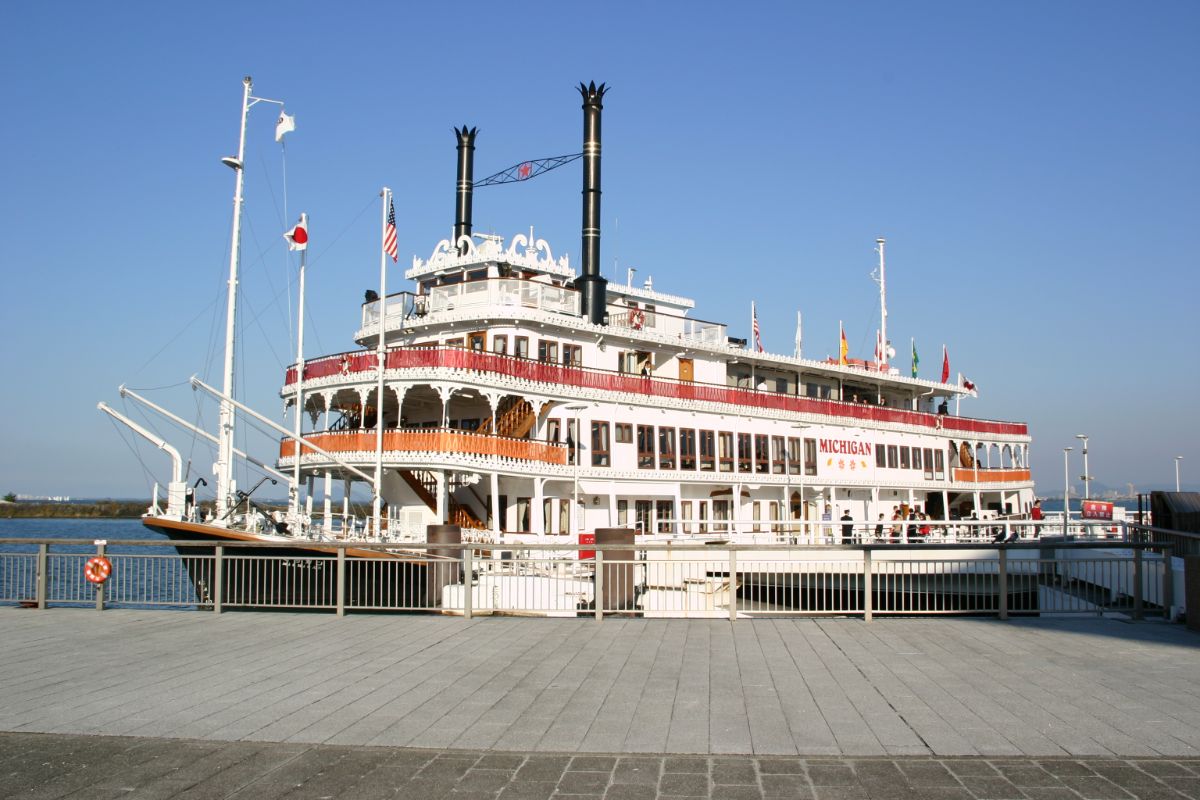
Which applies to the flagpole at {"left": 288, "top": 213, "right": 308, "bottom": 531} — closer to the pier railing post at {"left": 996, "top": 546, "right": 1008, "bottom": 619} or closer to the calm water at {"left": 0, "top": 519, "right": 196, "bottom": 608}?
the calm water at {"left": 0, "top": 519, "right": 196, "bottom": 608}

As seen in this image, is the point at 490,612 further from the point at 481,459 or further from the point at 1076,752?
the point at 481,459

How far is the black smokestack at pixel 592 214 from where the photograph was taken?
126 ft

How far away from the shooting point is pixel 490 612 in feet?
55.5

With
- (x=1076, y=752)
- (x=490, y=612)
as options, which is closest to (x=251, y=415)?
(x=490, y=612)

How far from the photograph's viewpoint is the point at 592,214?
4028cm

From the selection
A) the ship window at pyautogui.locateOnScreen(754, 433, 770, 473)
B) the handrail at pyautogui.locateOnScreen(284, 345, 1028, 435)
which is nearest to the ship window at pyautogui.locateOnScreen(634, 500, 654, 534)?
the handrail at pyautogui.locateOnScreen(284, 345, 1028, 435)

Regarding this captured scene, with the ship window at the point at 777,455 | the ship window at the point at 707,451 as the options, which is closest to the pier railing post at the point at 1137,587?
the ship window at the point at 707,451

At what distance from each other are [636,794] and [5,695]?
7.04 meters

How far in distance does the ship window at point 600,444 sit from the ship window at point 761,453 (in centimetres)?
841

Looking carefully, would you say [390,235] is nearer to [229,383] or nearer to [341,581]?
[229,383]

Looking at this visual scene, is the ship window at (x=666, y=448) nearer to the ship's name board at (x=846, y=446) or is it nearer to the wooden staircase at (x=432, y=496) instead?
the wooden staircase at (x=432, y=496)

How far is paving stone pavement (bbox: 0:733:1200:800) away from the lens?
6.96m

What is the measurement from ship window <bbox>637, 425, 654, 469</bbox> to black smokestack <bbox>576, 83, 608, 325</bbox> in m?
4.38

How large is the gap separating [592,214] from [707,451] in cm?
1047
